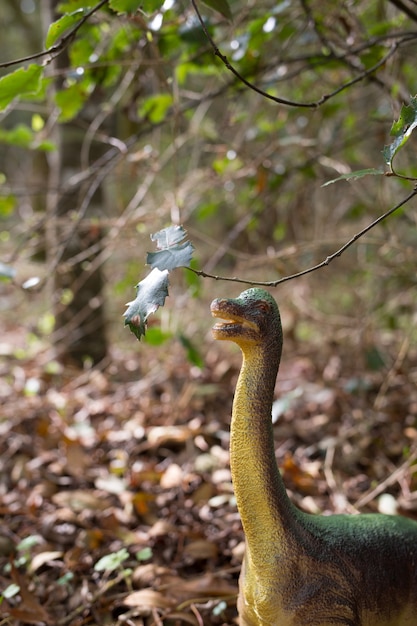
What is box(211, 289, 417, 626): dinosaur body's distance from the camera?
1085mm

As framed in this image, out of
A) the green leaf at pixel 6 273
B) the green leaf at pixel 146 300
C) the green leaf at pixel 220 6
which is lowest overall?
the green leaf at pixel 146 300

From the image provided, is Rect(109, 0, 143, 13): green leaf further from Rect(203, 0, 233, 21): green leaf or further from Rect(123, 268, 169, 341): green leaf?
Rect(123, 268, 169, 341): green leaf

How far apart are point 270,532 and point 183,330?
178 cm

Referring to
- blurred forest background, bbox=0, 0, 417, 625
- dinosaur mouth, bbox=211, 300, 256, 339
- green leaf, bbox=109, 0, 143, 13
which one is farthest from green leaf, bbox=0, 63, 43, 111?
dinosaur mouth, bbox=211, 300, 256, 339

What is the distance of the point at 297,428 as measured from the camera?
2.71 meters

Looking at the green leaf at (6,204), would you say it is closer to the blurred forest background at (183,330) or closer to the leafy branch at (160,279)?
the blurred forest background at (183,330)

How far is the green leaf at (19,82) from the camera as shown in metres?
1.33

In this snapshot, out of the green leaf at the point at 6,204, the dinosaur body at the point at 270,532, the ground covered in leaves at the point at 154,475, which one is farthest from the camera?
the green leaf at the point at 6,204

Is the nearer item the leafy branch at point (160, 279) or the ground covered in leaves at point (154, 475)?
the leafy branch at point (160, 279)

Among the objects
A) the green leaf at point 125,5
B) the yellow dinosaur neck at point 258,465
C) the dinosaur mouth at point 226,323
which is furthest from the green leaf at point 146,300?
the green leaf at point 125,5

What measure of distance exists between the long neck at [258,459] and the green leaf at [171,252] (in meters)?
0.24

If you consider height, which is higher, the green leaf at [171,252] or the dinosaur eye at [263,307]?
the green leaf at [171,252]

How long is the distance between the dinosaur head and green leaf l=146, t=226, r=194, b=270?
113mm

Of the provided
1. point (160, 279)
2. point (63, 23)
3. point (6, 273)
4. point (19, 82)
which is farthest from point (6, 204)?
point (160, 279)
